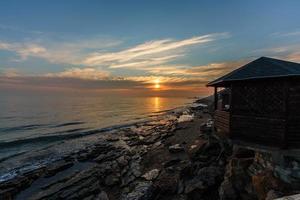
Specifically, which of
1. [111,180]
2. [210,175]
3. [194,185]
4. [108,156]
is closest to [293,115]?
[210,175]

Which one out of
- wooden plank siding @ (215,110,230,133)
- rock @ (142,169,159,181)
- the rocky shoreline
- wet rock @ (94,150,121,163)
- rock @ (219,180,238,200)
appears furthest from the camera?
wet rock @ (94,150,121,163)

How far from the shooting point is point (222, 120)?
15008mm

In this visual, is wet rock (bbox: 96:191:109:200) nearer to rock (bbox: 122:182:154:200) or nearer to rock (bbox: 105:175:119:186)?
rock (bbox: 122:182:154:200)

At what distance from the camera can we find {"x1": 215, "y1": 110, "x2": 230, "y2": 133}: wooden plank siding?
14016 mm

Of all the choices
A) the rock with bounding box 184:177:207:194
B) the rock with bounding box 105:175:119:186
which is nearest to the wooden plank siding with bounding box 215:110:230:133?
the rock with bounding box 184:177:207:194

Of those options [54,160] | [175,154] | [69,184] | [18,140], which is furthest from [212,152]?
[18,140]

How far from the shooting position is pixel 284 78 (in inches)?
446

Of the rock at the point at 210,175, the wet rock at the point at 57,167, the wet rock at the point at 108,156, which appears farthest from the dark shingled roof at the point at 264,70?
the wet rock at the point at 57,167

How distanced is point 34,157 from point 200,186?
72.2ft

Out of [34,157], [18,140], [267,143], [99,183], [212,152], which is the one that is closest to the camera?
[267,143]

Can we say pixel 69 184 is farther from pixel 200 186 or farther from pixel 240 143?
pixel 240 143

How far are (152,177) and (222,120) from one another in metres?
7.72

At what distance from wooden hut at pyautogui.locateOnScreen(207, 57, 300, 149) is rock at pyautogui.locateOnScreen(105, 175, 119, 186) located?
10.3 m

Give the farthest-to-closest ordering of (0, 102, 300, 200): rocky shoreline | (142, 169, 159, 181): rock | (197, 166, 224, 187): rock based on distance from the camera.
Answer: (142, 169, 159, 181): rock, (197, 166, 224, 187): rock, (0, 102, 300, 200): rocky shoreline
